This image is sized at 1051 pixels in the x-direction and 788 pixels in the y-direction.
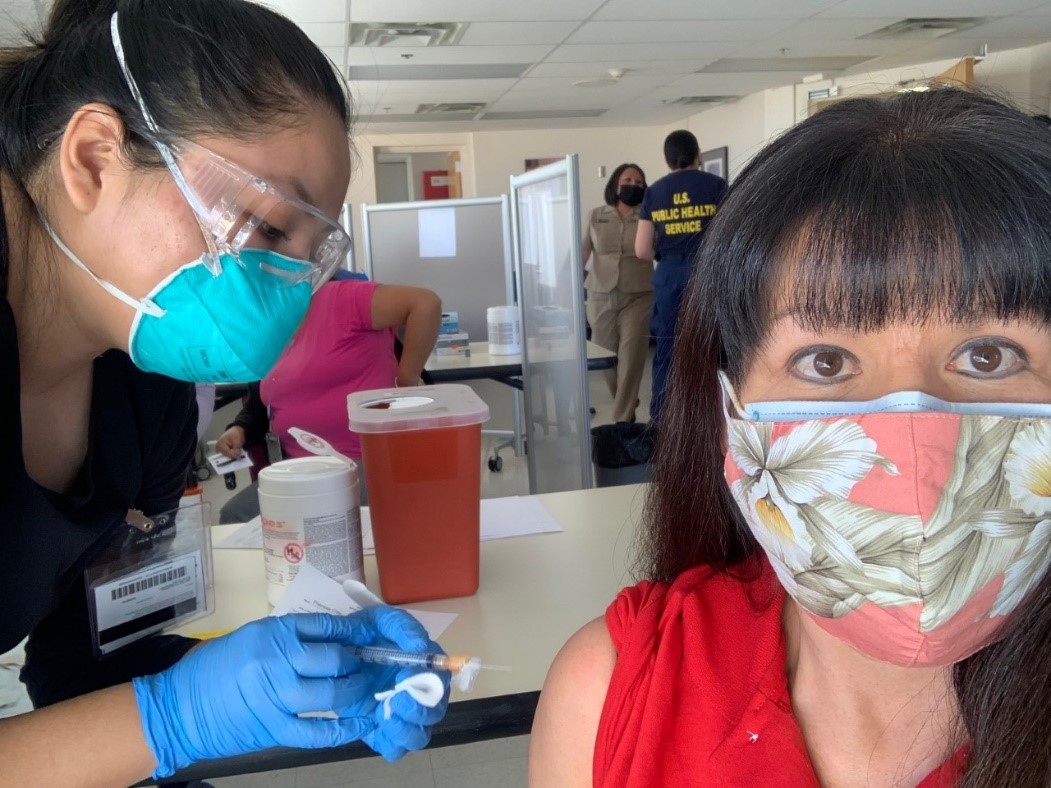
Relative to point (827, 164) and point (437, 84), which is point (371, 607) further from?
point (437, 84)

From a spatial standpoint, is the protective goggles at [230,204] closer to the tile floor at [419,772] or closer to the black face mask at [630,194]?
the tile floor at [419,772]

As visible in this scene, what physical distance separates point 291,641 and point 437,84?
701 cm

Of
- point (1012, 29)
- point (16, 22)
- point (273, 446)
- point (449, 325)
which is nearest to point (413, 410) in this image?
point (16, 22)

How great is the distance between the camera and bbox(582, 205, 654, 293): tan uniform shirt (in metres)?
5.75

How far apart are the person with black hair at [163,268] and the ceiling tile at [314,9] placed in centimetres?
410

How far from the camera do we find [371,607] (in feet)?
3.43

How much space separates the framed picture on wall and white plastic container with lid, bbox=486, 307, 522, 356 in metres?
6.46

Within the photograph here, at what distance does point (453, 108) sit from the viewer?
877 cm

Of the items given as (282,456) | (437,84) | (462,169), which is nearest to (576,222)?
(282,456)

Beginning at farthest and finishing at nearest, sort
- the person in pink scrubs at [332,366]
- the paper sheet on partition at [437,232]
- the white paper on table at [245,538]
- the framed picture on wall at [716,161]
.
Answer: the framed picture on wall at [716,161] < the paper sheet on partition at [437,232] < the person in pink scrubs at [332,366] < the white paper on table at [245,538]

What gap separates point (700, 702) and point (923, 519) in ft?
0.93

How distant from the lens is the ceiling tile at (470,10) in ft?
15.9

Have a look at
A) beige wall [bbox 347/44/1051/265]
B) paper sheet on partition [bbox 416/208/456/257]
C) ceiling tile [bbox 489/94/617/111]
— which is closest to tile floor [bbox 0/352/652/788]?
paper sheet on partition [bbox 416/208/456/257]

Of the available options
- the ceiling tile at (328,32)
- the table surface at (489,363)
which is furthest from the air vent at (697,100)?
the table surface at (489,363)
